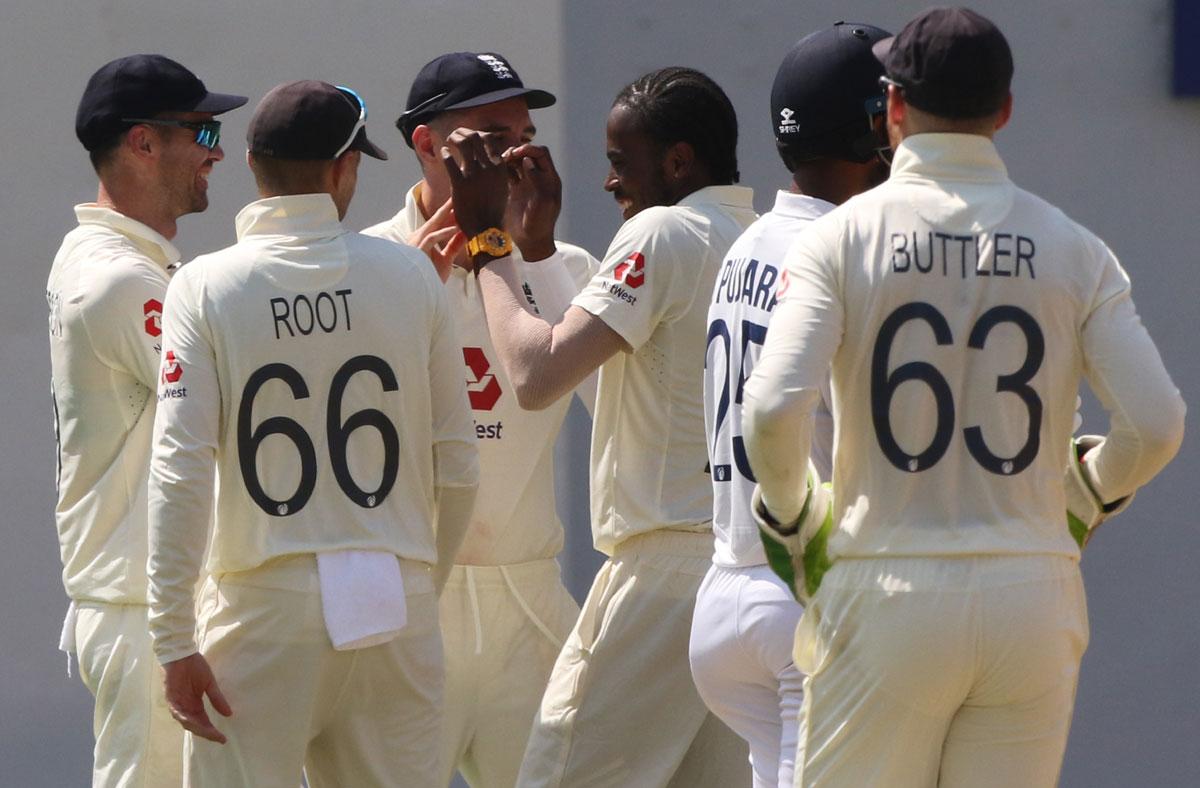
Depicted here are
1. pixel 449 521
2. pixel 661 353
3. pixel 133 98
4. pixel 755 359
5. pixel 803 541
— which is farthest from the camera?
pixel 133 98

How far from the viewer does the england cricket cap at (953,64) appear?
2.93 m

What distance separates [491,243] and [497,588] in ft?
2.71

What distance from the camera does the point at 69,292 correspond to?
4.15 meters

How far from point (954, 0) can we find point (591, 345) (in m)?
2.60

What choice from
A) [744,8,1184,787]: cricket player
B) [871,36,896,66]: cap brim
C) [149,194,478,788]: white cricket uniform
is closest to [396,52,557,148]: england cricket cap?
[149,194,478,788]: white cricket uniform

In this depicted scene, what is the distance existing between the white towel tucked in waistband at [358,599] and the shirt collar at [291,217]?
630 mm

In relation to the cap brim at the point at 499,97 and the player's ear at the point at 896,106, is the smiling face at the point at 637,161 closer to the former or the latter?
the cap brim at the point at 499,97

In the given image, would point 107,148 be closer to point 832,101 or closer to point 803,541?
point 832,101

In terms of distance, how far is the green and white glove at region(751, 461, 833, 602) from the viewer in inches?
118

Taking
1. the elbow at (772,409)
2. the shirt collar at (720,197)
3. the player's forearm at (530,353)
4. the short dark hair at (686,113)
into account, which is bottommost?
the player's forearm at (530,353)

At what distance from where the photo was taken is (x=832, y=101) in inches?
135

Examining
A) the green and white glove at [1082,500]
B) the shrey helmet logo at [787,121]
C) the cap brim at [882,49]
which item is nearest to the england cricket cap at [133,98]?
the shrey helmet logo at [787,121]

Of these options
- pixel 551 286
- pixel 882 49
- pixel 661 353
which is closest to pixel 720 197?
pixel 661 353

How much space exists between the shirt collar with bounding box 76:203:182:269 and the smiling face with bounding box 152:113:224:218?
0.14 metres
